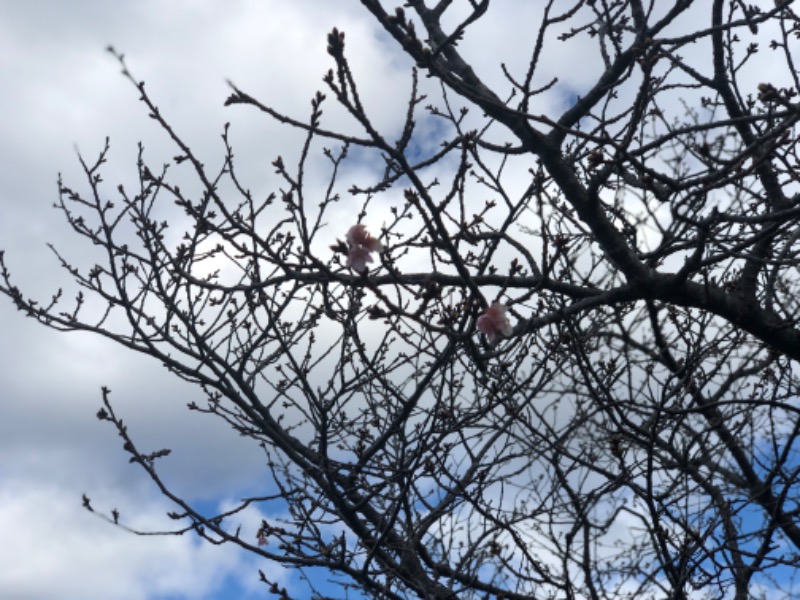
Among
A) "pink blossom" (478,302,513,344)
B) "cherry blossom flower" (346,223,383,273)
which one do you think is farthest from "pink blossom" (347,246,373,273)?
"pink blossom" (478,302,513,344)

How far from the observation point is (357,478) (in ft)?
14.4

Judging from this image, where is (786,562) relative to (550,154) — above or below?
below

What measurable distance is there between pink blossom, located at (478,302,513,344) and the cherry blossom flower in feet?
1.74

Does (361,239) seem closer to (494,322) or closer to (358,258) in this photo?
(358,258)

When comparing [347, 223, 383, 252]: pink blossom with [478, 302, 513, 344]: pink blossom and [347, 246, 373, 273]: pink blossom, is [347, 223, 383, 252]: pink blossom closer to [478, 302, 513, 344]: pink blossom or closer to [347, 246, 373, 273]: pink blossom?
[347, 246, 373, 273]: pink blossom

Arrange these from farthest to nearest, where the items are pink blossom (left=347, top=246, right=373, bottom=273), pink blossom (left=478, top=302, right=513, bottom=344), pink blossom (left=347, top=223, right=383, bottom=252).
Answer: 1. pink blossom (left=478, top=302, right=513, bottom=344)
2. pink blossom (left=347, top=223, right=383, bottom=252)
3. pink blossom (left=347, top=246, right=373, bottom=273)

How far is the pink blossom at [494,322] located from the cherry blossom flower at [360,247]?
0.53 metres

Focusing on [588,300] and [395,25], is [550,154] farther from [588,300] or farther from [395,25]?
[395,25]

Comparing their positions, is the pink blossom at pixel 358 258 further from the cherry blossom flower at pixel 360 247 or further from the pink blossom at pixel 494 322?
the pink blossom at pixel 494 322

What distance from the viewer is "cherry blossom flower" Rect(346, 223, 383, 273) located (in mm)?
2633

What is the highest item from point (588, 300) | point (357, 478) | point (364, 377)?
point (364, 377)

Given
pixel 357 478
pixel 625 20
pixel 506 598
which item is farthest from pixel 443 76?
pixel 625 20

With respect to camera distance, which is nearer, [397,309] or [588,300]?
[397,309]

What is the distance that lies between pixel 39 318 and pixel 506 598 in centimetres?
362
